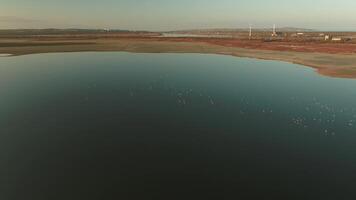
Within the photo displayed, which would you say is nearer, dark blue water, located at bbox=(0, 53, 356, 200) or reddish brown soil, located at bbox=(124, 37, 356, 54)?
dark blue water, located at bbox=(0, 53, 356, 200)

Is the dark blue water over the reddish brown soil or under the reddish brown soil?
under

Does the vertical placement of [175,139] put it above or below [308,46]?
below

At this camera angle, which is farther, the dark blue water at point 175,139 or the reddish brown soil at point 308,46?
the reddish brown soil at point 308,46

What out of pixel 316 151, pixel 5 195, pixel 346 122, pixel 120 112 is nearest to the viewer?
pixel 5 195

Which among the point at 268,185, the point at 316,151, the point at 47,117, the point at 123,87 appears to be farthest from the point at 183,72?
the point at 268,185

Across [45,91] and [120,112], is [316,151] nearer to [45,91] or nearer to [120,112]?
[120,112]

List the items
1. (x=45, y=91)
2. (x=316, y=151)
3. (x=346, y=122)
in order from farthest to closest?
(x=45, y=91) < (x=346, y=122) < (x=316, y=151)

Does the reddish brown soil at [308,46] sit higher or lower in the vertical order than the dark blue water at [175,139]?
higher

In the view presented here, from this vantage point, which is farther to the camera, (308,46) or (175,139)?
(308,46)
